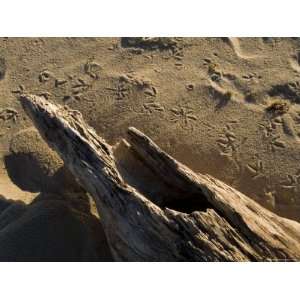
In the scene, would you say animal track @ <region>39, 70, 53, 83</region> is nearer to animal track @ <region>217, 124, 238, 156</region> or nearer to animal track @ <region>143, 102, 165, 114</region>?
animal track @ <region>143, 102, 165, 114</region>

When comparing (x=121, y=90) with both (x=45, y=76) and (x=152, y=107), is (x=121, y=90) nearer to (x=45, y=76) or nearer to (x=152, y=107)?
(x=152, y=107)

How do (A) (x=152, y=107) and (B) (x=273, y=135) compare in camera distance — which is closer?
(B) (x=273, y=135)

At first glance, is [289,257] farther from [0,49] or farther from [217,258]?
[0,49]

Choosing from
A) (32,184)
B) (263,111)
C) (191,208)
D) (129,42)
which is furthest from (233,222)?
(129,42)

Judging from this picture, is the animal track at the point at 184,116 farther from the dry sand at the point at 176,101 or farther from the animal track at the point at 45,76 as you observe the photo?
the animal track at the point at 45,76

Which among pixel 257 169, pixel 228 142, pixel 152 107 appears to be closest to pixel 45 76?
pixel 152 107
